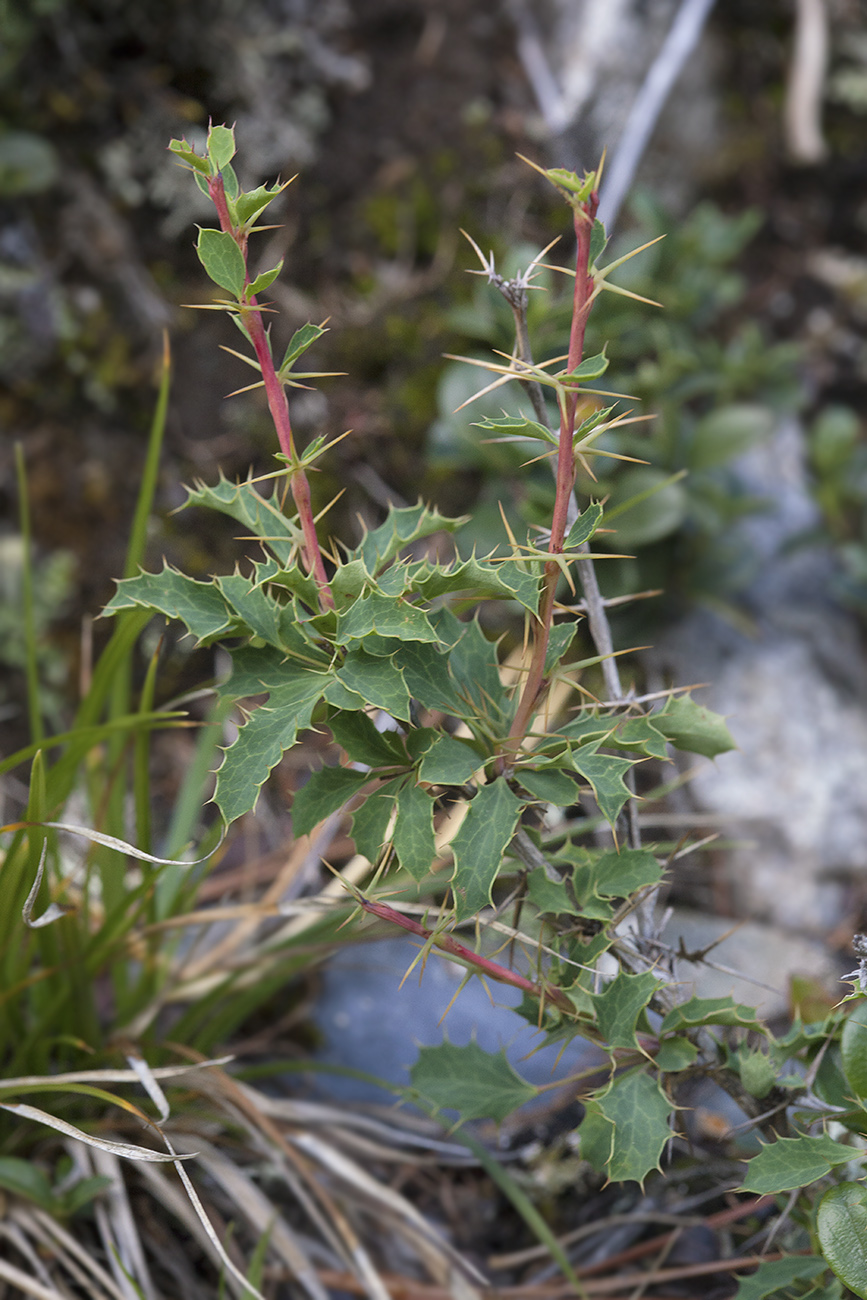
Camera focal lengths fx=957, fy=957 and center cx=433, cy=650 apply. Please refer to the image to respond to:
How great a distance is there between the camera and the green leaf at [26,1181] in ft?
4.38

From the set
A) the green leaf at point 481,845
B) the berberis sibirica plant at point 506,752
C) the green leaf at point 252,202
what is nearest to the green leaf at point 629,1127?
the berberis sibirica plant at point 506,752

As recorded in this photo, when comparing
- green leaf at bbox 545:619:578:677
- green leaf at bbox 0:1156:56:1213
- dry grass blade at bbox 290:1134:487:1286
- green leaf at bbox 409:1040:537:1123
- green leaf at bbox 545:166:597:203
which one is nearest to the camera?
green leaf at bbox 545:166:597:203

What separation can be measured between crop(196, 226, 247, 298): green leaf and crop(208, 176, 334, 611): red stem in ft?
0.04

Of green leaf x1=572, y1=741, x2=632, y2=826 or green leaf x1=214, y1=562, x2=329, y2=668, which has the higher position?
green leaf x1=214, y1=562, x2=329, y2=668

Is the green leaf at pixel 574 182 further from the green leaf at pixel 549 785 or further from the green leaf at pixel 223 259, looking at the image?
the green leaf at pixel 549 785

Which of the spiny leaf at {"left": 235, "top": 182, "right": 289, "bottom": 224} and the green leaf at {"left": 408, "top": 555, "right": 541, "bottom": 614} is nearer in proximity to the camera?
the spiny leaf at {"left": 235, "top": 182, "right": 289, "bottom": 224}

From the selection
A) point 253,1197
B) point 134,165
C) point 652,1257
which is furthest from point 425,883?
point 134,165

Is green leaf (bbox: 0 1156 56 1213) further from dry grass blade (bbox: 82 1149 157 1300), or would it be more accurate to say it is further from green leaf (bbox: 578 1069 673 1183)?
green leaf (bbox: 578 1069 673 1183)

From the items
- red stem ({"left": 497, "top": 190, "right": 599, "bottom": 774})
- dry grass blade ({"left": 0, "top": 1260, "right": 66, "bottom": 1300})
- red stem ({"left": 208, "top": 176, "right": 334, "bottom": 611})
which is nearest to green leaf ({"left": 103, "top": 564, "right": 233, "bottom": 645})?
red stem ({"left": 208, "top": 176, "right": 334, "bottom": 611})

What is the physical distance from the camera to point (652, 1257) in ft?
4.82

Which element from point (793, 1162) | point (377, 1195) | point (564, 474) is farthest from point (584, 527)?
point (377, 1195)

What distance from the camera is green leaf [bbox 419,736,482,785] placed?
38.2 inches

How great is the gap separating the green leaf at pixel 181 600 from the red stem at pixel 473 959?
1.08 feet

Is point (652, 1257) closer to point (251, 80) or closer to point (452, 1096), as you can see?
point (452, 1096)
